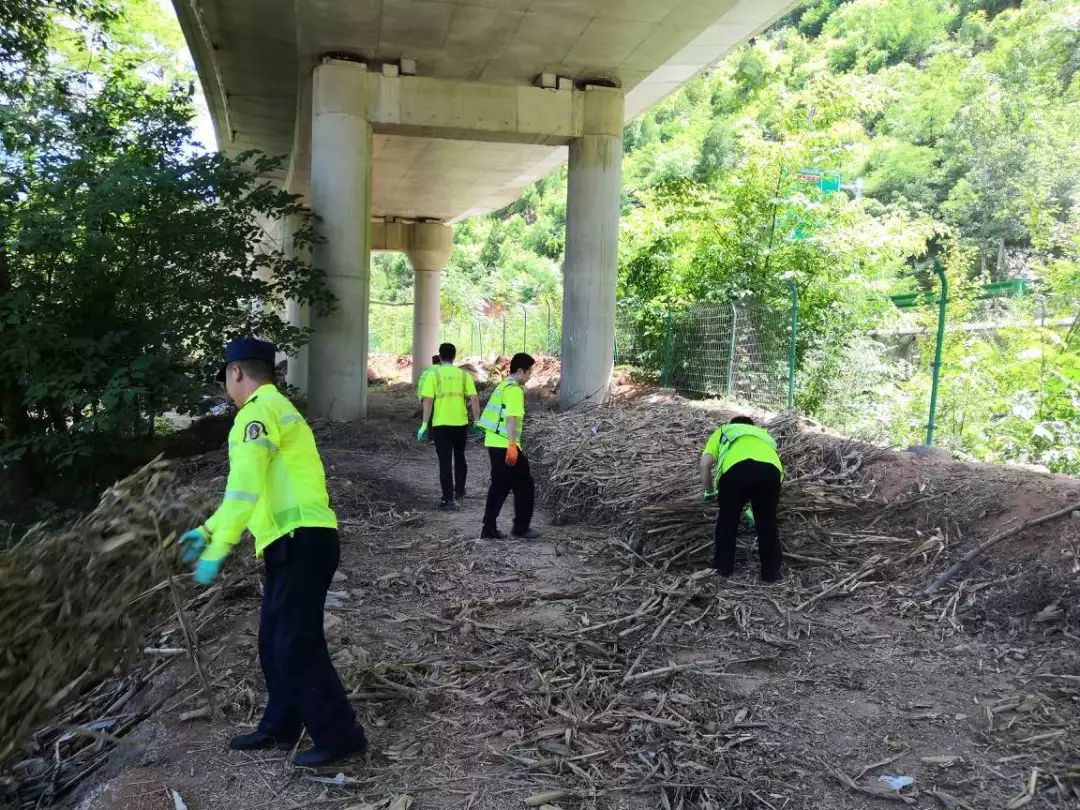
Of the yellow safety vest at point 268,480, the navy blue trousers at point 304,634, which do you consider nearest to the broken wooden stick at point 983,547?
the navy blue trousers at point 304,634

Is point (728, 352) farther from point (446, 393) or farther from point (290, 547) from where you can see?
point (290, 547)

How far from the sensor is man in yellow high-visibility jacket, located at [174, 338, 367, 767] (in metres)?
3.58

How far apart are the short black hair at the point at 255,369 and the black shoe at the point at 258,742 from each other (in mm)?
1675

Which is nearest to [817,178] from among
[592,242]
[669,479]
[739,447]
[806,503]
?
[592,242]

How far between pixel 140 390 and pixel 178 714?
23.5ft

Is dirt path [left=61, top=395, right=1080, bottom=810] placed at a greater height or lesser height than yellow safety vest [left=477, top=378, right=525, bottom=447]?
lesser

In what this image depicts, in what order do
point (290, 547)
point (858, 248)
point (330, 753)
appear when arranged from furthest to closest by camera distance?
1. point (858, 248)
2. point (330, 753)
3. point (290, 547)

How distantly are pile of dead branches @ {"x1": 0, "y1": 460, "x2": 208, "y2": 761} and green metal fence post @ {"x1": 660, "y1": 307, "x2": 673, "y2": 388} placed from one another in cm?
1380

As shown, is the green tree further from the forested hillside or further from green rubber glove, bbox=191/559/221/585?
the forested hillside

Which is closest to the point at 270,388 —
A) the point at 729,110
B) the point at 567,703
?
the point at 567,703

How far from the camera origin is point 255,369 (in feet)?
12.6

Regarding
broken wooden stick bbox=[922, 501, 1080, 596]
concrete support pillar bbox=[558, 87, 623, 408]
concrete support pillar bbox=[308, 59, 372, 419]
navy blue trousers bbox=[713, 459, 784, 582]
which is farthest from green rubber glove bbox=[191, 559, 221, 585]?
concrete support pillar bbox=[558, 87, 623, 408]

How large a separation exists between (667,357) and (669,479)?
386 inches

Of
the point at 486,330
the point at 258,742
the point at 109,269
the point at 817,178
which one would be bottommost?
the point at 258,742
